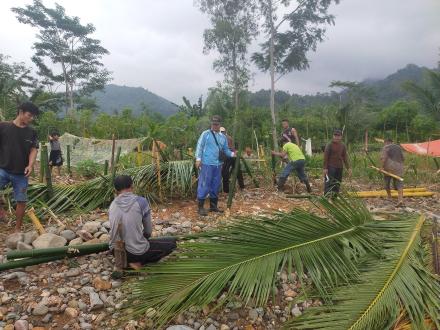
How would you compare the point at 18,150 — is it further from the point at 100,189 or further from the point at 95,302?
the point at 95,302

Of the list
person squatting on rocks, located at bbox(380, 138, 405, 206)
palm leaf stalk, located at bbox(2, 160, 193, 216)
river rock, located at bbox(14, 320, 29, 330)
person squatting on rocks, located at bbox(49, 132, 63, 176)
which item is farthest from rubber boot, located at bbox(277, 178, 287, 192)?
river rock, located at bbox(14, 320, 29, 330)

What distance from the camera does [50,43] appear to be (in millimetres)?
27359

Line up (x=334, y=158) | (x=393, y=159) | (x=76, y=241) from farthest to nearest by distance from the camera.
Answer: (x=393, y=159)
(x=334, y=158)
(x=76, y=241)

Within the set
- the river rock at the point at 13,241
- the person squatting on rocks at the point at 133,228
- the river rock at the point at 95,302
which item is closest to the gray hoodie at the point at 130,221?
the person squatting on rocks at the point at 133,228

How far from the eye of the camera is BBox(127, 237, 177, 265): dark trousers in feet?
11.0

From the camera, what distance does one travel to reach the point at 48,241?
12.0 feet

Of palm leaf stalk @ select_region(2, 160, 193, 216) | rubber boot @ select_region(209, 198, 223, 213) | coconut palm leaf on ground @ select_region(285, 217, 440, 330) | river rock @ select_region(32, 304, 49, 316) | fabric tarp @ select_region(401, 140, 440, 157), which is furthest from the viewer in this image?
fabric tarp @ select_region(401, 140, 440, 157)

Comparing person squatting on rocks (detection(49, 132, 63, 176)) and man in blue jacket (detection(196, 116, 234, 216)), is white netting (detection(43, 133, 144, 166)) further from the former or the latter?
man in blue jacket (detection(196, 116, 234, 216))

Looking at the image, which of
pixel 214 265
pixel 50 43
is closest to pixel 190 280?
pixel 214 265

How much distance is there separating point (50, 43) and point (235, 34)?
1489cm

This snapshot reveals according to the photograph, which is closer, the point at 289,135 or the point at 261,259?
the point at 261,259

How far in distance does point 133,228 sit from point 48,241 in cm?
102

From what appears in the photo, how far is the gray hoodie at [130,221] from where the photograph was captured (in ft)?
10.8

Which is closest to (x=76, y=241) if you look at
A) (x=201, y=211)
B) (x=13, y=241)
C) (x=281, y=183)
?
(x=13, y=241)
